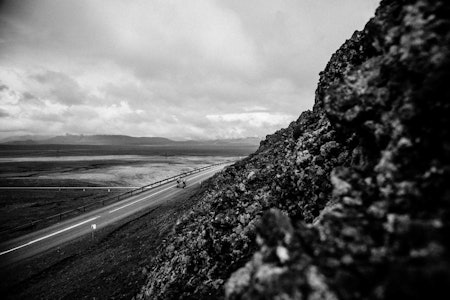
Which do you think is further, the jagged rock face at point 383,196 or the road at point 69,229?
the road at point 69,229

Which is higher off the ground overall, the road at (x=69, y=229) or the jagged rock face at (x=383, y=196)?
the jagged rock face at (x=383, y=196)

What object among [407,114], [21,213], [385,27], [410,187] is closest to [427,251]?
[410,187]

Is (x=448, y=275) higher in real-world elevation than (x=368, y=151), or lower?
lower

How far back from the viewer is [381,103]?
22.6ft

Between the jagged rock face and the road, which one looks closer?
the jagged rock face

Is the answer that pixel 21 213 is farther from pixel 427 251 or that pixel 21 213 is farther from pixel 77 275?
pixel 427 251

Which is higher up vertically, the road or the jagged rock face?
the jagged rock face

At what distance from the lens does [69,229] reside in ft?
114

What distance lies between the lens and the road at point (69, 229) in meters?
27.7

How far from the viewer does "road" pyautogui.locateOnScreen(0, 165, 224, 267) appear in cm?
2766

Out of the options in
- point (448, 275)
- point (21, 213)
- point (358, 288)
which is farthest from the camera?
point (21, 213)

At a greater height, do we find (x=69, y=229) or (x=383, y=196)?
(x=383, y=196)

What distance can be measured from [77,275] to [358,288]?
2467cm

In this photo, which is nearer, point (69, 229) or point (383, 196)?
point (383, 196)
